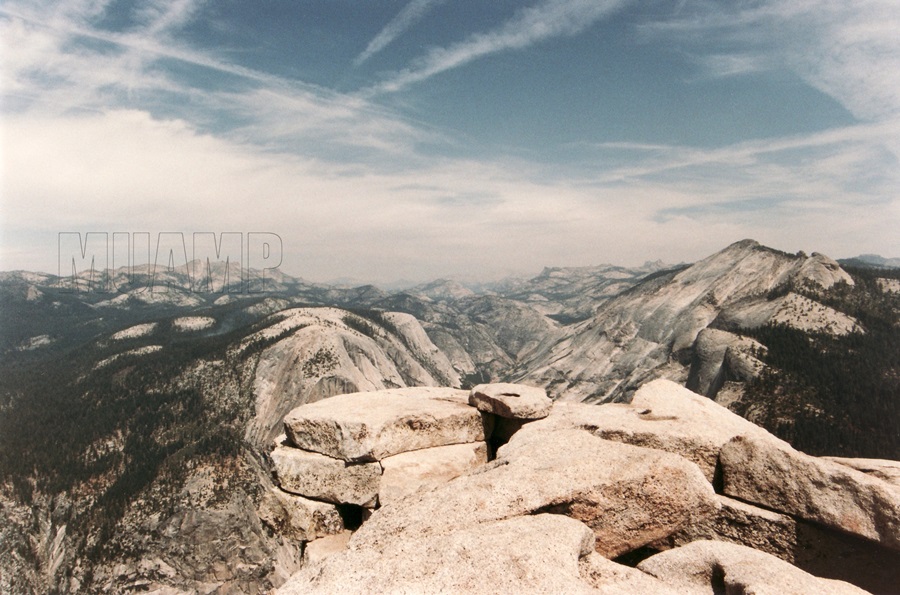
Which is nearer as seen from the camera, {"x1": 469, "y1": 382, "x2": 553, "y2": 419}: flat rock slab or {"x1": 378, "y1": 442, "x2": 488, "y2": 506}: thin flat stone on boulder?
{"x1": 378, "y1": 442, "x2": 488, "y2": 506}: thin flat stone on boulder

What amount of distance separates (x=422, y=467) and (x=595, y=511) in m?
7.59

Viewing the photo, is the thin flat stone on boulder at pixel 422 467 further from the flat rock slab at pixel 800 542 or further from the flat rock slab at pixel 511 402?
the flat rock slab at pixel 800 542

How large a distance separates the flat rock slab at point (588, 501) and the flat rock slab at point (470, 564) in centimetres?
56

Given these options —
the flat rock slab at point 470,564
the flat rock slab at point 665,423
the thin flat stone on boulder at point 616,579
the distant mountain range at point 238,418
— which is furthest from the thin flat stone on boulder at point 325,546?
the distant mountain range at point 238,418

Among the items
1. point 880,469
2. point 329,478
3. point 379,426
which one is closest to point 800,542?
point 880,469

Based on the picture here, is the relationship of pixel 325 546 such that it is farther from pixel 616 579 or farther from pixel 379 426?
pixel 616 579

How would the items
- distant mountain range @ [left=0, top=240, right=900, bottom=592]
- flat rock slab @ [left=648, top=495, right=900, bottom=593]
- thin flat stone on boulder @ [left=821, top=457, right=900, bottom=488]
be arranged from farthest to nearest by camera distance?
distant mountain range @ [left=0, top=240, right=900, bottom=592] → thin flat stone on boulder @ [left=821, top=457, right=900, bottom=488] → flat rock slab @ [left=648, top=495, right=900, bottom=593]

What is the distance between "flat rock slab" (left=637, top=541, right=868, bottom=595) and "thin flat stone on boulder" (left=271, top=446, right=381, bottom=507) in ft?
32.7

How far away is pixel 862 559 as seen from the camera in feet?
34.5

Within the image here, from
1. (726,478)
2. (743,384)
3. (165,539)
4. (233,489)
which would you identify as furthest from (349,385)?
(726,478)

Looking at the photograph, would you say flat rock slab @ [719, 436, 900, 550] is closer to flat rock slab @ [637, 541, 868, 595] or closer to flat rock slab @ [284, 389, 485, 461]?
flat rock slab @ [637, 541, 868, 595]

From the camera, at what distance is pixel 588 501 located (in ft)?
34.2

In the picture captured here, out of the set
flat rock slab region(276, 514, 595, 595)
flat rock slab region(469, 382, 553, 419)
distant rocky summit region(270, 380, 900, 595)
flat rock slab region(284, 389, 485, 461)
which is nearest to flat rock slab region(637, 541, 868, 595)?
distant rocky summit region(270, 380, 900, 595)

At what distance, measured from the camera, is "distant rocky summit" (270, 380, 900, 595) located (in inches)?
328
